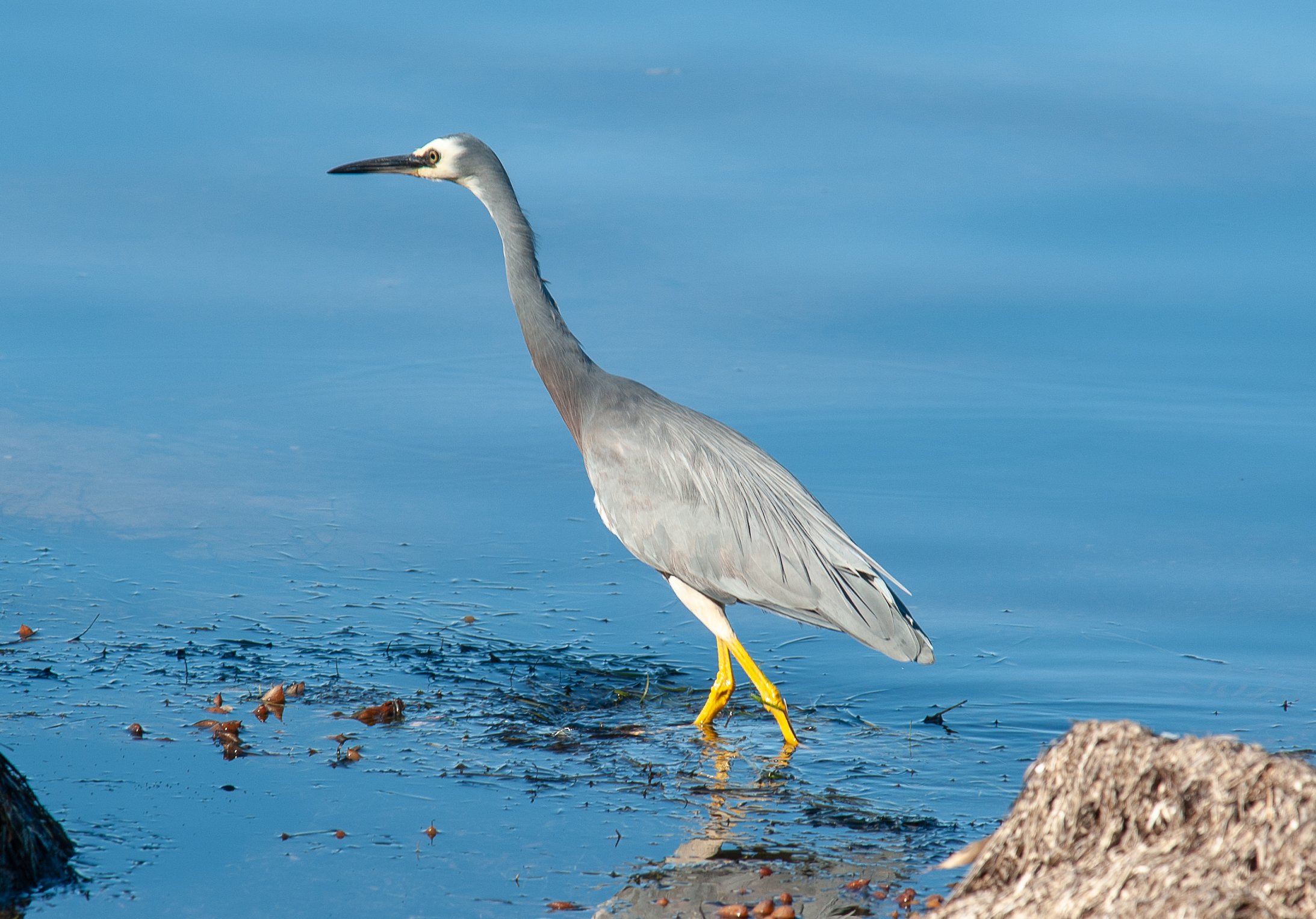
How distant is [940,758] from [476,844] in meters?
1.94

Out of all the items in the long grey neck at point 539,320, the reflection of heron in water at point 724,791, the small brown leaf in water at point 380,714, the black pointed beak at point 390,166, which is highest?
the black pointed beak at point 390,166

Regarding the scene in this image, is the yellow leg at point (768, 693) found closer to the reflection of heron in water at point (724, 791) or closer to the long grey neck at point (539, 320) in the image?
the reflection of heron in water at point (724, 791)

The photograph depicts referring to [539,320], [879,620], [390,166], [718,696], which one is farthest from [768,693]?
[390,166]

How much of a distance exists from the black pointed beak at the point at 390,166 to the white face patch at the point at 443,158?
0.08 feet

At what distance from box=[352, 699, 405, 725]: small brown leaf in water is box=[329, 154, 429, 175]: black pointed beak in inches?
113

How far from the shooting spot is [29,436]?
9.26 meters

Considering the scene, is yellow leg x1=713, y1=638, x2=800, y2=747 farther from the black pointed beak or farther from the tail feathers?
the black pointed beak

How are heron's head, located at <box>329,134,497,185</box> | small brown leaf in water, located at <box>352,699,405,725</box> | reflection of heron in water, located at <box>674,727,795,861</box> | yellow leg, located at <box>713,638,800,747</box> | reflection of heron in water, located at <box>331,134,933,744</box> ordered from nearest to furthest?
reflection of heron in water, located at <box>674,727,795,861</box>
small brown leaf in water, located at <box>352,699,405,725</box>
yellow leg, located at <box>713,638,800,747</box>
reflection of heron in water, located at <box>331,134,933,744</box>
heron's head, located at <box>329,134,497,185</box>

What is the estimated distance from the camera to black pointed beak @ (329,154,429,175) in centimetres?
804

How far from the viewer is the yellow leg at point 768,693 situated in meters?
6.52

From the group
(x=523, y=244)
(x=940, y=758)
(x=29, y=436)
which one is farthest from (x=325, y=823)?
(x=29, y=436)

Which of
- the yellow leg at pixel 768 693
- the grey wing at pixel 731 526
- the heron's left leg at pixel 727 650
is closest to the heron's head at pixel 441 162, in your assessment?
the grey wing at pixel 731 526

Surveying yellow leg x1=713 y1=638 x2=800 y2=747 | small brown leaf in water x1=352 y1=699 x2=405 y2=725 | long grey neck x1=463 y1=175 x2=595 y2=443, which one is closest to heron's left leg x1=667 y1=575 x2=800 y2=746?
yellow leg x1=713 y1=638 x2=800 y2=747

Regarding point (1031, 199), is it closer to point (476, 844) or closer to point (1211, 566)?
point (1211, 566)
